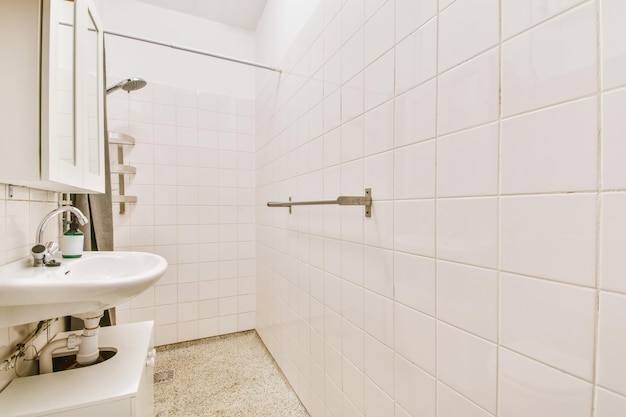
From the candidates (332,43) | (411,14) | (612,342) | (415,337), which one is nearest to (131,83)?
(332,43)

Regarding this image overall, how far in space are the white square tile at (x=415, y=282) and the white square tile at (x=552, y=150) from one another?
0.28 meters

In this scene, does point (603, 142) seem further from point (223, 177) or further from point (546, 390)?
point (223, 177)

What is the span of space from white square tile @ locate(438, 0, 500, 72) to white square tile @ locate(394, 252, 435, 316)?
479 millimetres

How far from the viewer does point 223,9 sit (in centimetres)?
210

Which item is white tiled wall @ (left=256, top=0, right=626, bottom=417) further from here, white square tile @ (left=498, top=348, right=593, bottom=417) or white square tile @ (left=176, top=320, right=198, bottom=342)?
white square tile @ (left=176, top=320, right=198, bottom=342)

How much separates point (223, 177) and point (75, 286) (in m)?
1.66

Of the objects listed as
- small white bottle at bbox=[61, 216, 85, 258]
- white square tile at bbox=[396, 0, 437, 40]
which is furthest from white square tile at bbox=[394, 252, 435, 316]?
small white bottle at bbox=[61, 216, 85, 258]

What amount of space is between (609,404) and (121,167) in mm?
2260

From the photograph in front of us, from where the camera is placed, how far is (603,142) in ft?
1.37

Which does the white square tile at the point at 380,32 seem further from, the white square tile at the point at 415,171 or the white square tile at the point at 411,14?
the white square tile at the point at 415,171

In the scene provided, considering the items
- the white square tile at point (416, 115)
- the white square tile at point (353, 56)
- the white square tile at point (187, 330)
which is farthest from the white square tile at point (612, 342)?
the white square tile at point (187, 330)

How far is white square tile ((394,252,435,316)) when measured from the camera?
2.31ft

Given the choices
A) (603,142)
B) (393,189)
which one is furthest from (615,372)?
(393,189)

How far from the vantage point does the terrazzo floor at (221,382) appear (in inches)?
57.4
